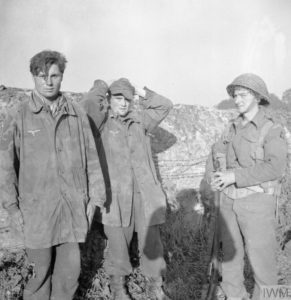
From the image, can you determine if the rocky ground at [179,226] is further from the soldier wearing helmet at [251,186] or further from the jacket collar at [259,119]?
the jacket collar at [259,119]

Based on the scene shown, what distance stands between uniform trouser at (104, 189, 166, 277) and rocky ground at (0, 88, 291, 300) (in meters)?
0.47

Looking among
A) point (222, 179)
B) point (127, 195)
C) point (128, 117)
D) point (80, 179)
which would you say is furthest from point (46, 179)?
point (222, 179)

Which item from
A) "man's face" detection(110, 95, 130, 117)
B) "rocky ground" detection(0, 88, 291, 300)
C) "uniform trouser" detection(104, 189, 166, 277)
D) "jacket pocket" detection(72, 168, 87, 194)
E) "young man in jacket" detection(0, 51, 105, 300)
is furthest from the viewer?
"rocky ground" detection(0, 88, 291, 300)

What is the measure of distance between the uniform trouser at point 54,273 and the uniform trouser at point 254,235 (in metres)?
1.76

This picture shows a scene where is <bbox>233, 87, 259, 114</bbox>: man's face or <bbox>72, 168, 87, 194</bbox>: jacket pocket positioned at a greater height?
<bbox>233, 87, 259, 114</bbox>: man's face

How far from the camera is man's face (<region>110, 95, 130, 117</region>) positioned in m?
3.77

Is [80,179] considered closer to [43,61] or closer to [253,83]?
[43,61]

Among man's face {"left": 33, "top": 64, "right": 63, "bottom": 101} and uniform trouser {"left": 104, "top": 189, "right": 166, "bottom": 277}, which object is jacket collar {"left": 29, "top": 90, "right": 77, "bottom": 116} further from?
uniform trouser {"left": 104, "top": 189, "right": 166, "bottom": 277}

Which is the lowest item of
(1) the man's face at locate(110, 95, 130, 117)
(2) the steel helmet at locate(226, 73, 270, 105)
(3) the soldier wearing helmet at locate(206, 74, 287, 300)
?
(3) the soldier wearing helmet at locate(206, 74, 287, 300)

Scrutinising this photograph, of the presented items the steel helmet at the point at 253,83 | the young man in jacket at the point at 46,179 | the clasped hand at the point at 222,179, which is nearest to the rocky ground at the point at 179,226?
the young man in jacket at the point at 46,179

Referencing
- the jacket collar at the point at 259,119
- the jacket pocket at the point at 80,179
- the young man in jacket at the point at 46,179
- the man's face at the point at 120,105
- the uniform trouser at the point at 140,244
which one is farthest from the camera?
the man's face at the point at 120,105

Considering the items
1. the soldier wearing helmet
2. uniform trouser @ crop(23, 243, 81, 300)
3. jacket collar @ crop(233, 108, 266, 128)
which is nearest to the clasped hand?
the soldier wearing helmet

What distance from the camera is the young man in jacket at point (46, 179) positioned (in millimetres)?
2865

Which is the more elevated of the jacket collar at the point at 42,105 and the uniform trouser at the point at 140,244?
the jacket collar at the point at 42,105
